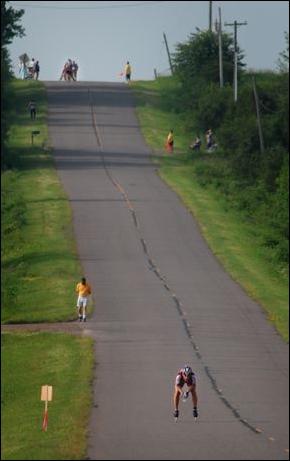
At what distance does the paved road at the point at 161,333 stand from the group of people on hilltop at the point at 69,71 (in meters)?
13.2

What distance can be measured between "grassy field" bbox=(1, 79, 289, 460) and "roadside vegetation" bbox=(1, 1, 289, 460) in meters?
0.05

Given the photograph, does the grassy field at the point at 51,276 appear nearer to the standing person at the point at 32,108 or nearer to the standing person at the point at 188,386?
the standing person at the point at 32,108

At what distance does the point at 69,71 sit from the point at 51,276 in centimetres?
4499

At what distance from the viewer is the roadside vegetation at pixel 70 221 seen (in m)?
28.0

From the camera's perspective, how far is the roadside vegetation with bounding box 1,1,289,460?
27984 mm

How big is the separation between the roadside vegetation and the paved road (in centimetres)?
57

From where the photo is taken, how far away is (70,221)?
5559 cm

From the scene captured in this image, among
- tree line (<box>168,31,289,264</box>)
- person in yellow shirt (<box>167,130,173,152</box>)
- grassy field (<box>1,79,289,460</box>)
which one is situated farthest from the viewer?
person in yellow shirt (<box>167,130,173,152</box>)

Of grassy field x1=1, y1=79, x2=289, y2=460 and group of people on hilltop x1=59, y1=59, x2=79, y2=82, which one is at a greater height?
group of people on hilltop x1=59, y1=59, x2=79, y2=82

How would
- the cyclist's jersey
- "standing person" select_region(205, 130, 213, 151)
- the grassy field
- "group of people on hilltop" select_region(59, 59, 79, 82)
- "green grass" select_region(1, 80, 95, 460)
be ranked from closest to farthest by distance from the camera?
1. "green grass" select_region(1, 80, 95, 460)
2. the grassy field
3. the cyclist's jersey
4. "standing person" select_region(205, 130, 213, 151)
5. "group of people on hilltop" select_region(59, 59, 79, 82)

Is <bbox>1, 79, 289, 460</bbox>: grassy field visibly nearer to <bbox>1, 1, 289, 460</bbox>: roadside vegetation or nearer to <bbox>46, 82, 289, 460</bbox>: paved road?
<bbox>1, 1, 289, 460</bbox>: roadside vegetation

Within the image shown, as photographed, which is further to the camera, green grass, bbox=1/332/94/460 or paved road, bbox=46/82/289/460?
paved road, bbox=46/82/289/460

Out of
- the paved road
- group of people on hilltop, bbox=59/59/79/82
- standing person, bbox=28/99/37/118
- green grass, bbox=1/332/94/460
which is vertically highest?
group of people on hilltop, bbox=59/59/79/82

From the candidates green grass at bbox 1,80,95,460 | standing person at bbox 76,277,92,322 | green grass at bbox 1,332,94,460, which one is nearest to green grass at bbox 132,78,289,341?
green grass at bbox 1,332,94,460
